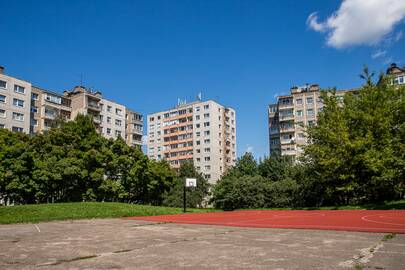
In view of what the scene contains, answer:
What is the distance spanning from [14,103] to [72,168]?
30257 millimetres

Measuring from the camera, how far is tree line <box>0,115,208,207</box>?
3359 cm

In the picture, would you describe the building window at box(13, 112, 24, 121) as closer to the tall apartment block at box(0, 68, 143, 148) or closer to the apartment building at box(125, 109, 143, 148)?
the tall apartment block at box(0, 68, 143, 148)

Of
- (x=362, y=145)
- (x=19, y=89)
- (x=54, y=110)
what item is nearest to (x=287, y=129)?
(x=54, y=110)

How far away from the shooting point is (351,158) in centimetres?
Answer: 2895

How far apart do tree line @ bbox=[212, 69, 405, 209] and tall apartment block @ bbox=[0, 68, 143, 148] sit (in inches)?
1188

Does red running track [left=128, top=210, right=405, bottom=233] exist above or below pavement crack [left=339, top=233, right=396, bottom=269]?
below

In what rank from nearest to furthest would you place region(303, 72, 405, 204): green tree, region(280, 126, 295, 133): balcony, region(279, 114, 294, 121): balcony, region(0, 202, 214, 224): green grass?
1. region(0, 202, 214, 224): green grass
2. region(303, 72, 405, 204): green tree
3. region(280, 126, 295, 133): balcony
4. region(279, 114, 294, 121): balcony

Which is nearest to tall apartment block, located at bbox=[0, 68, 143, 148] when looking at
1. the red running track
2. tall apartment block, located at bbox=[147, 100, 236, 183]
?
tall apartment block, located at bbox=[147, 100, 236, 183]

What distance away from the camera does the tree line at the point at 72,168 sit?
33594 millimetres

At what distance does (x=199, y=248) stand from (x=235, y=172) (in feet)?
120

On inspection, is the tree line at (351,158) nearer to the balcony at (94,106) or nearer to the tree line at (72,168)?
the tree line at (72,168)

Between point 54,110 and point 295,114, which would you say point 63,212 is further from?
point 295,114

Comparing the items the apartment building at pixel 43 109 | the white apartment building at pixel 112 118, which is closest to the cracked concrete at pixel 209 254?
the apartment building at pixel 43 109

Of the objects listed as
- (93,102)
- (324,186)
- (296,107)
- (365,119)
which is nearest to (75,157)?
(324,186)
